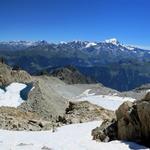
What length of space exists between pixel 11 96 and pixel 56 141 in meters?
44.8

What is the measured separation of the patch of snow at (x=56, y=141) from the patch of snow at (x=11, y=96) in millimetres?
34483

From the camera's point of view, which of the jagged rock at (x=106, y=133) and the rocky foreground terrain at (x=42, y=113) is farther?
the rocky foreground terrain at (x=42, y=113)

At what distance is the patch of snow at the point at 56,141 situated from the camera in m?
22.5

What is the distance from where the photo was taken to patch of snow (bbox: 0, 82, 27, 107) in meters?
62.7

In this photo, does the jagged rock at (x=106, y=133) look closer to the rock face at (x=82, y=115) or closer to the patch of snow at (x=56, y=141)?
the patch of snow at (x=56, y=141)

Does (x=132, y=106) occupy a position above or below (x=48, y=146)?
above

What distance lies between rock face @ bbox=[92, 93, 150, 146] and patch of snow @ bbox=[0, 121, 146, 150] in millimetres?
1074

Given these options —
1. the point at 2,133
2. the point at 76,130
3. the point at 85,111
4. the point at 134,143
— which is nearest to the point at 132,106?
the point at 134,143

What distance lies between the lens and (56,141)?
23.9m

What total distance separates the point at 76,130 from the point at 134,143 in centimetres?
636

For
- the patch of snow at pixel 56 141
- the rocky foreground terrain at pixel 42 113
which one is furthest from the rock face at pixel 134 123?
the rocky foreground terrain at pixel 42 113

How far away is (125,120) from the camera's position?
25.4 metres

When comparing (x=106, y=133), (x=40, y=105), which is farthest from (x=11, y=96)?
(x=106, y=133)

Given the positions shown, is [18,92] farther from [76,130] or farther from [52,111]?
[76,130]
